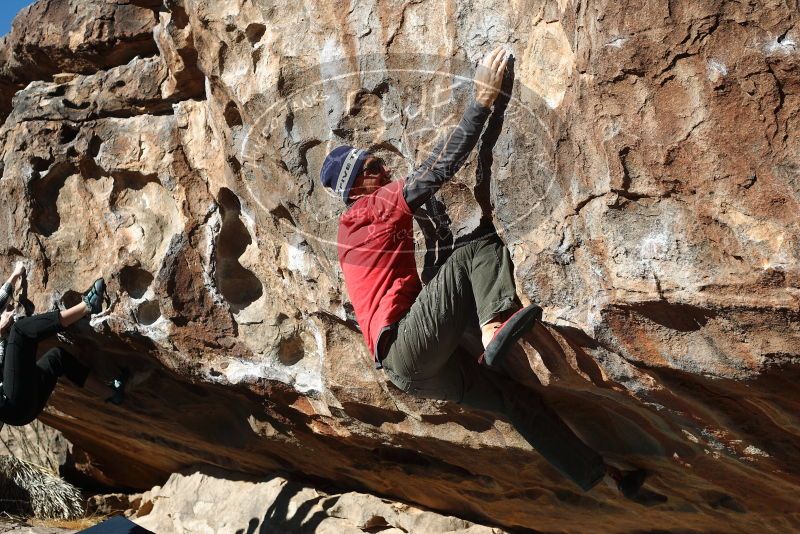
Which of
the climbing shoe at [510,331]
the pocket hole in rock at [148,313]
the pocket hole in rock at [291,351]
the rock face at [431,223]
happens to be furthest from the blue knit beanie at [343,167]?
the pocket hole in rock at [148,313]

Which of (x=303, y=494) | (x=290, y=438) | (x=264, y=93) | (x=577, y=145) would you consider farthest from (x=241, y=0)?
(x=303, y=494)

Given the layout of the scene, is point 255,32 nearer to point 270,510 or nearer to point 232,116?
point 232,116

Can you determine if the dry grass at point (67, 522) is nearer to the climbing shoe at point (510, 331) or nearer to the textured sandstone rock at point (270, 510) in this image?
the textured sandstone rock at point (270, 510)

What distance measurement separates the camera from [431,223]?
12.5ft

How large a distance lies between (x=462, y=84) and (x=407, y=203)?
1.65 feet

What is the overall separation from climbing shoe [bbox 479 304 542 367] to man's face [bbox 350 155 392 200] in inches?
32.1

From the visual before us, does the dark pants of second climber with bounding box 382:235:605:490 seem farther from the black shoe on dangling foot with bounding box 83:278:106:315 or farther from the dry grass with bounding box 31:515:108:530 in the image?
the dry grass with bounding box 31:515:108:530

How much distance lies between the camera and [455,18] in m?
3.44

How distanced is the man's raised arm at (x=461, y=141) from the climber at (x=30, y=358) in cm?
237

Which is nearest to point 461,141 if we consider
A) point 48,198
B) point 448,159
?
point 448,159

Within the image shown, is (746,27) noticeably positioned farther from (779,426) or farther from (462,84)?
(779,426)

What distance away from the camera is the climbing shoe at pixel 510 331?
10.4 ft

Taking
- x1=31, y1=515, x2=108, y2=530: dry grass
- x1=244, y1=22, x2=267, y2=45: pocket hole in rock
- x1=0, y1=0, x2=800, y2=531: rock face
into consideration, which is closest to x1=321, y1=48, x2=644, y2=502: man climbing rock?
x1=0, y1=0, x2=800, y2=531: rock face

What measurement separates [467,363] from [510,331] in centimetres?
79
